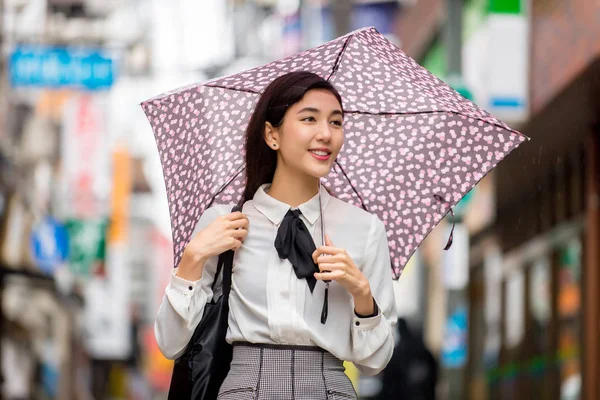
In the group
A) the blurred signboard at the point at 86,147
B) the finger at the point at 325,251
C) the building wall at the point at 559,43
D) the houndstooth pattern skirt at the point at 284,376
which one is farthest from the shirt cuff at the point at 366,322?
the blurred signboard at the point at 86,147

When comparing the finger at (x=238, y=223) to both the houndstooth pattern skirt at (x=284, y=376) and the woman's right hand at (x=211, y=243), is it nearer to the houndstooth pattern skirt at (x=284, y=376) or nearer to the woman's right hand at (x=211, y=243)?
the woman's right hand at (x=211, y=243)

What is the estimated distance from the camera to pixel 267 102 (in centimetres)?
344

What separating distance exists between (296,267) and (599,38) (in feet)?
22.9

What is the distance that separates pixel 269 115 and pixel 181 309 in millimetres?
657

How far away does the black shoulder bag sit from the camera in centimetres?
334

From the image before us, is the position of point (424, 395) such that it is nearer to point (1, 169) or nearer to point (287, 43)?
point (1, 169)

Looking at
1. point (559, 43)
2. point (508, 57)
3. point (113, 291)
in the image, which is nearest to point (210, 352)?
point (559, 43)

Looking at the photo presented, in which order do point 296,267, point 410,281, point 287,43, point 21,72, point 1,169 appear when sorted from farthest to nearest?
point 287,43
point 410,281
point 1,169
point 21,72
point 296,267

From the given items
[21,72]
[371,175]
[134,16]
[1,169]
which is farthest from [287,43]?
[371,175]

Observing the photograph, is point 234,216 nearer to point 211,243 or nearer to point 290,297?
point 211,243

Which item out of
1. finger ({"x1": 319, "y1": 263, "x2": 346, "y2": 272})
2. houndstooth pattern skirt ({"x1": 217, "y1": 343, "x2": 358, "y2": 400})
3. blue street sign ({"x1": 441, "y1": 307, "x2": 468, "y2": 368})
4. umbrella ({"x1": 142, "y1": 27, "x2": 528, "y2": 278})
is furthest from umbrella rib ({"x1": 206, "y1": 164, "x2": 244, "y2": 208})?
blue street sign ({"x1": 441, "y1": 307, "x2": 468, "y2": 368})

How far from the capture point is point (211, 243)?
326 centimetres

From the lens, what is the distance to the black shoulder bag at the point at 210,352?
3.34m

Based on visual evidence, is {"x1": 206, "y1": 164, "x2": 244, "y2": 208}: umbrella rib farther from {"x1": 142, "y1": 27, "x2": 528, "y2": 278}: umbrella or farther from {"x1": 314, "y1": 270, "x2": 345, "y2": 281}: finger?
{"x1": 314, "y1": 270, "x2": 345, "y2": 281}: finger
